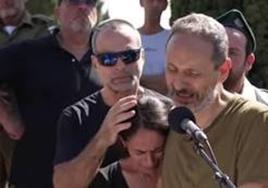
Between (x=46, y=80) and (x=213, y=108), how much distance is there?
1805 millimetres

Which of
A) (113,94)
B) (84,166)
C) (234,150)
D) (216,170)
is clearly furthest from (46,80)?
(216,170)

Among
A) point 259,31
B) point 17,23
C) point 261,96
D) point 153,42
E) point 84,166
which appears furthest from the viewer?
point 259,31

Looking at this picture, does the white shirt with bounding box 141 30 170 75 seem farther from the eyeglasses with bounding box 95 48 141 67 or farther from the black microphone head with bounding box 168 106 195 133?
the black microphone head with bounding box 168 106 195 133

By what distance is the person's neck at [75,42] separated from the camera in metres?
5.14

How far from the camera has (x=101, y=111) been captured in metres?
4.15

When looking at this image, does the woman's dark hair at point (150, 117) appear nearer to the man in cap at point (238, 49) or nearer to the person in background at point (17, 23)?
the man in cap at point (238, 49)

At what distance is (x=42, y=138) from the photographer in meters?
5.08

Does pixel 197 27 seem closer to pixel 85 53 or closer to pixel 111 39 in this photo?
pixel 111 39

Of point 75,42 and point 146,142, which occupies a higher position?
point 146,142

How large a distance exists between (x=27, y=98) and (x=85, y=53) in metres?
0.40

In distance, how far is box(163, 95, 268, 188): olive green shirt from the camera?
329 cm

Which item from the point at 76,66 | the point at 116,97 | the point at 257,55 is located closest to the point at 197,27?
the point at 116,97

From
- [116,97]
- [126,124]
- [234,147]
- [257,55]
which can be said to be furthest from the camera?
[257,55]

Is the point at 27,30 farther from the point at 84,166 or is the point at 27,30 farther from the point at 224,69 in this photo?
the point at 224,69
